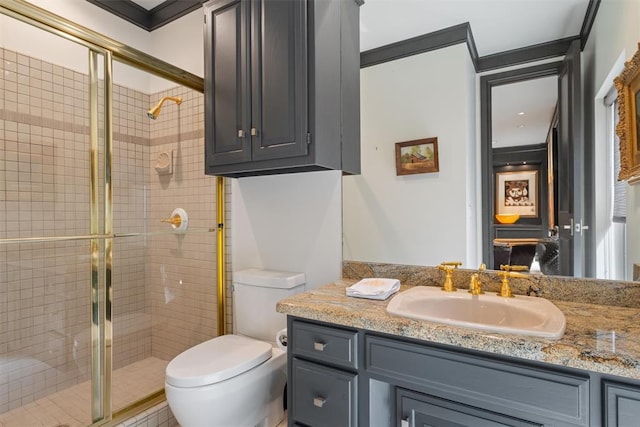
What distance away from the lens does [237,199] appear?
209cm

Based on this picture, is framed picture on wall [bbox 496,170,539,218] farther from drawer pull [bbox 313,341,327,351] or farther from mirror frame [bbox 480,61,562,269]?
drawer pull [bbox 313,341,327,351]

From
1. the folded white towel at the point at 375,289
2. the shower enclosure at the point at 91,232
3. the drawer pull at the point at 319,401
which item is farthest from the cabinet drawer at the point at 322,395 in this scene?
the shower enclosure at the point at 91,232

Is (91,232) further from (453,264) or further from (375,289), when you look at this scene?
(453,264)

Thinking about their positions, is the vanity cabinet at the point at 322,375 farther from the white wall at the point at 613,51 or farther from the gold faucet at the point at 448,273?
the white wall at the point at 613,51

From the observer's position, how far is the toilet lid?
1.33 m

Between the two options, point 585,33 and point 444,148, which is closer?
point 585,33

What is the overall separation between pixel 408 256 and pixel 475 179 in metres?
0.45

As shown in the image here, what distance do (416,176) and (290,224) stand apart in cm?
74

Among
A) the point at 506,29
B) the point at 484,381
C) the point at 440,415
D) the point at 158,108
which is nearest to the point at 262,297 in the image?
the point at 440,415

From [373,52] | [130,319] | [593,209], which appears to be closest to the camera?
[593,209]

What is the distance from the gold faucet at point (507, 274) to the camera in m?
1.26

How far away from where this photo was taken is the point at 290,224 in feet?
6.18

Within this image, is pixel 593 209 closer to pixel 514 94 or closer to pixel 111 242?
pixel 514 94

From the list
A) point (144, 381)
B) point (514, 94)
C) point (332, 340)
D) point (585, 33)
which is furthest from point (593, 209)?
point (144, 381)
